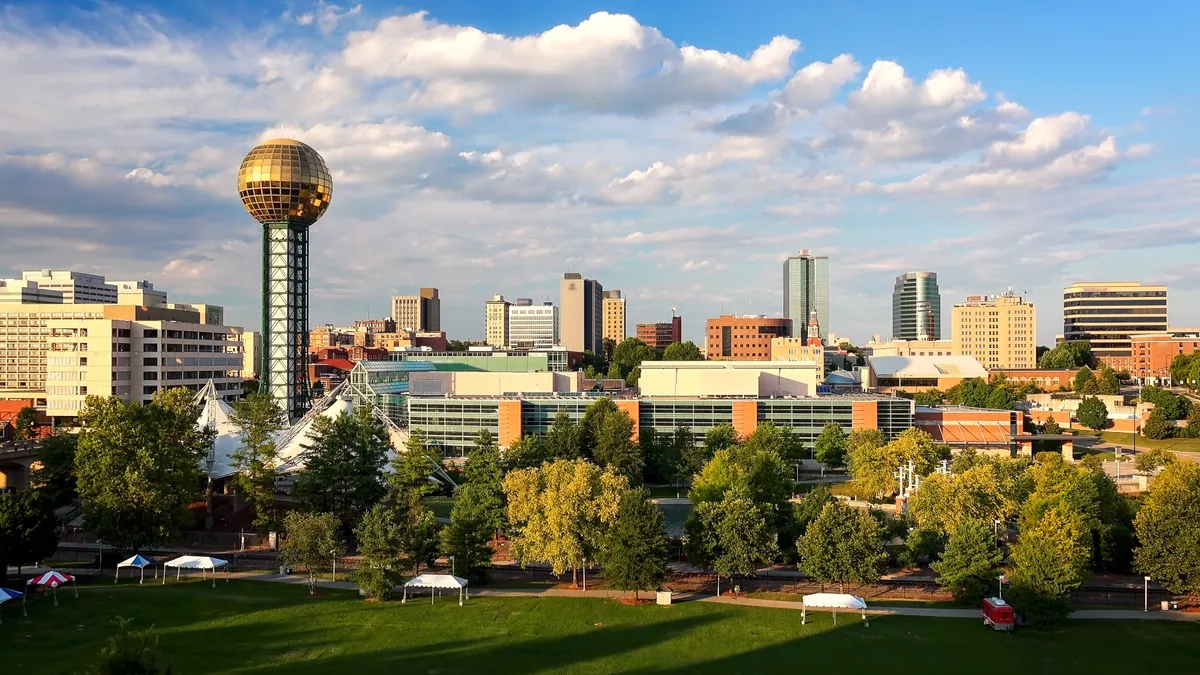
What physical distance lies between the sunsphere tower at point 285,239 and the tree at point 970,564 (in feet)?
281

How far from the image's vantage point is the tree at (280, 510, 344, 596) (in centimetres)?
4666

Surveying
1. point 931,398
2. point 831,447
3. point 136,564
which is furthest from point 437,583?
point 931,398

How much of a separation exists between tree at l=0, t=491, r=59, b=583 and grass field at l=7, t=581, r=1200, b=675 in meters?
5.78

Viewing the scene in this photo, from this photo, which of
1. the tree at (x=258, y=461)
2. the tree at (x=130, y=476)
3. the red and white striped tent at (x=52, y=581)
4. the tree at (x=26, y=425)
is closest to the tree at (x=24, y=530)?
the red and white striped tent at (x=52, y=581)

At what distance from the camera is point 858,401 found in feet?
322

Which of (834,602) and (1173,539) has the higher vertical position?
(1173,539)

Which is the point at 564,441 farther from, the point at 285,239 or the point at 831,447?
the point at 285,239

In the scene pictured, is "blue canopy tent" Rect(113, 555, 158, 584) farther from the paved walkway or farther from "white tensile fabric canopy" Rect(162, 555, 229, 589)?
the paved walkway

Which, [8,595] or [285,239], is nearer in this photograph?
[8,595]

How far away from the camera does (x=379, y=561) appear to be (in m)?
44.9

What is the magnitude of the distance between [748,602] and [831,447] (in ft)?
157

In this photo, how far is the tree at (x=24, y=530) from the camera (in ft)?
154

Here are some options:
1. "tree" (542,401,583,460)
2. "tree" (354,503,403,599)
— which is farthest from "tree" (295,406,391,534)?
"tree" (542,401,583,460)

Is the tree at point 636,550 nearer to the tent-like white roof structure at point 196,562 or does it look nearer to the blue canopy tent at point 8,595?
the tent-like white roof structure at point 196,562
